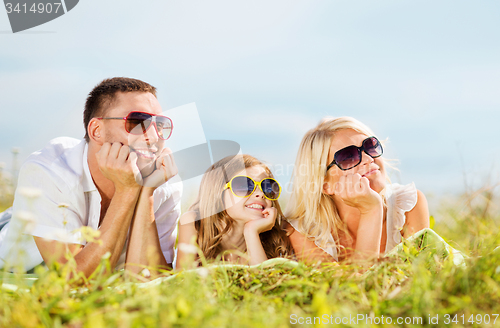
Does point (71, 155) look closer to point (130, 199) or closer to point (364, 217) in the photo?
point (130, 199)

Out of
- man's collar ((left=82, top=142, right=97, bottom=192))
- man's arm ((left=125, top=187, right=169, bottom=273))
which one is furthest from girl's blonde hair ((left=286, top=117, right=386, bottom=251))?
man's collar ((left=82, top=142, right=97, bottom=192))

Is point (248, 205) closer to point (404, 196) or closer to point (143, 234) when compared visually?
point (143, 234)

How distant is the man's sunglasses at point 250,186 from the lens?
11.3 ft

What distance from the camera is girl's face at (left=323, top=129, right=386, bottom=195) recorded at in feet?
11.4

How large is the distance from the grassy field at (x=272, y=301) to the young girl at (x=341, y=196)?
140 cm

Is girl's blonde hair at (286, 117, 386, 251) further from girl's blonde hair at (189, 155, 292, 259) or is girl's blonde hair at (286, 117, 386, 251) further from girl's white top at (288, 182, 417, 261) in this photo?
girl's blonde hair at (189, 155, 292, 259)

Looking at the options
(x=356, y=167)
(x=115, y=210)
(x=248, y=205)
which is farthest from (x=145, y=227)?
(x=356, y=167)

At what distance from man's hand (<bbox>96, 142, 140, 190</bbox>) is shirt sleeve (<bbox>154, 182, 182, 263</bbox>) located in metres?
0.64

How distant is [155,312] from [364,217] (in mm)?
2455

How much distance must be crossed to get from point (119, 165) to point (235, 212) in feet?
3.73

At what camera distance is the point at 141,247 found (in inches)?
125

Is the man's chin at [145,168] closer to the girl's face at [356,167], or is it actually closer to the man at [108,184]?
the man at [108,184]

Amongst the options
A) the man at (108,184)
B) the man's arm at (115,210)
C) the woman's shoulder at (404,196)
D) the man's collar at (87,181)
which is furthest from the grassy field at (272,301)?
the woman's shoulder at (404,196)

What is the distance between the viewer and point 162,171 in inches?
133
